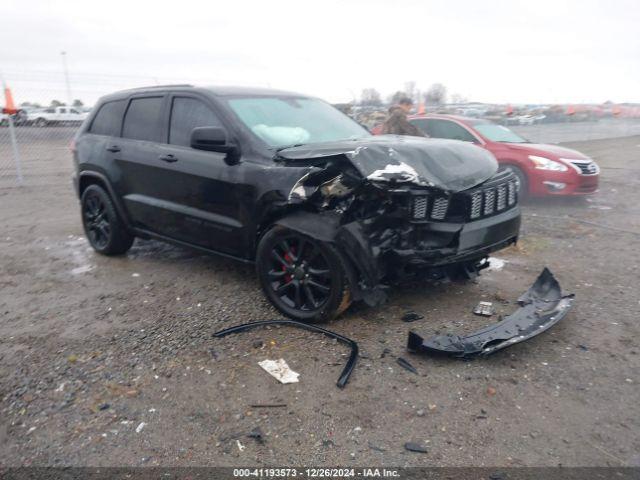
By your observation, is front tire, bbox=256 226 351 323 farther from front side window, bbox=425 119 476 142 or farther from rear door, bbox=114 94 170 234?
front side window, bbox=425 119 476 142

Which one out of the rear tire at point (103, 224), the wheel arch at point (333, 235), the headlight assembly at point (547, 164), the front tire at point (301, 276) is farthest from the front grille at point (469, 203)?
the headlight assembly at point (547, 164)

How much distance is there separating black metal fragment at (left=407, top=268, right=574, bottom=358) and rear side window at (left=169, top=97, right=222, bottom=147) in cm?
254

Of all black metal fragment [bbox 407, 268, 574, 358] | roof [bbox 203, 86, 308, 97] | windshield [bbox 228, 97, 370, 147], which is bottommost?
black metal fragment [bbox 407, 268, 574, 358]

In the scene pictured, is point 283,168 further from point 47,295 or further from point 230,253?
point 47,295

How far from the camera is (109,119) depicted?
5.42 meters

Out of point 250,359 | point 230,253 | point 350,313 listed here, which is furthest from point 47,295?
point 350,313

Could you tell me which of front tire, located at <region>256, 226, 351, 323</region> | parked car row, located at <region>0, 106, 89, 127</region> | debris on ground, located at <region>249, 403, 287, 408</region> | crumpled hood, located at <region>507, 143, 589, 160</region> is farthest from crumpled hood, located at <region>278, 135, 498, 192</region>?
parked car row, located at <region>0, 106, 89, 127</region>

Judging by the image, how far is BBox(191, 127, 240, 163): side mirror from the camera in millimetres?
3879

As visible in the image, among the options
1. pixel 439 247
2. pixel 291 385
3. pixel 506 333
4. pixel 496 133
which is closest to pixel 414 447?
pixel 291 385

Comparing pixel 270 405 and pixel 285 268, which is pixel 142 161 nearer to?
pixel 285 268

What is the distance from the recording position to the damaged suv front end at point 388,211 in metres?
3.42

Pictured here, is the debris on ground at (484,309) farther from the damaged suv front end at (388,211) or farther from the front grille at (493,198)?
the front grille at (493,198)

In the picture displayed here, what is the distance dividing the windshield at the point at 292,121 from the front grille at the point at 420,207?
1.23m

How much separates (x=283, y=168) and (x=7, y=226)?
5.67 metres
